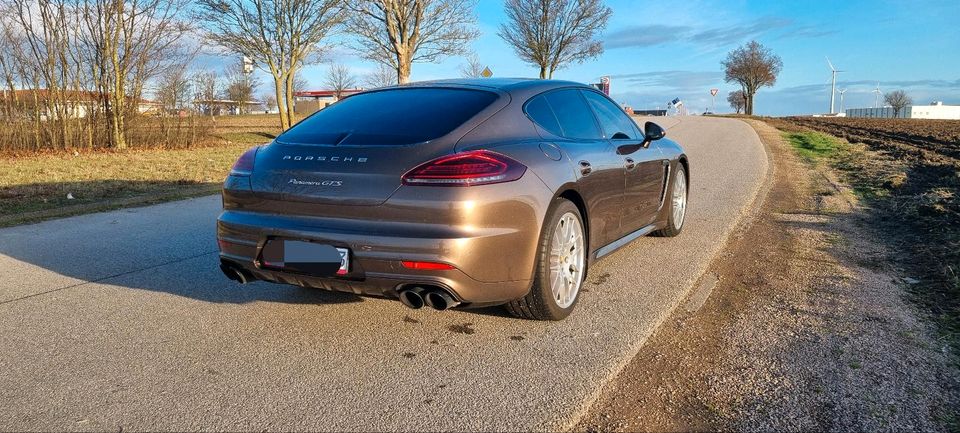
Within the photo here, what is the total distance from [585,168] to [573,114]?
1.87 ft

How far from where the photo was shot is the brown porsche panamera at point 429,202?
119 inches

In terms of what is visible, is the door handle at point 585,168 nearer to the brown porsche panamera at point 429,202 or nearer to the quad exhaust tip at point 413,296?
the brown porsche panamera at point 429,202

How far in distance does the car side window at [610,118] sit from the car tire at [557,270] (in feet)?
3.65

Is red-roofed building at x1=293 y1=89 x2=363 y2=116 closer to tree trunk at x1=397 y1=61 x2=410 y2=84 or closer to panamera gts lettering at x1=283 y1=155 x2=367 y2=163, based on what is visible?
tree trunk at x1=397 y1=61 x2=410 y2=84

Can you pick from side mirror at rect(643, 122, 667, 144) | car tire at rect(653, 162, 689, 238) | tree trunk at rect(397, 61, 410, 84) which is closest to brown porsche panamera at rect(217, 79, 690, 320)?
side mirror at rect(643, 122, 667, 144)

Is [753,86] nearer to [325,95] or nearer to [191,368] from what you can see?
[325,95]

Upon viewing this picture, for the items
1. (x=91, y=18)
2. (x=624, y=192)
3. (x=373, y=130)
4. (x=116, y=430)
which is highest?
(x=91, y=18)

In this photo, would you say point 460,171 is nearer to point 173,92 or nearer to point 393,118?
point 393,118

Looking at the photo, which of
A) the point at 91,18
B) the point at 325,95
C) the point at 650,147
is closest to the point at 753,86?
the point at 325,95

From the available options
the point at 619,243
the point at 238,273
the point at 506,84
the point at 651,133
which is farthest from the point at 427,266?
the point at 651,133

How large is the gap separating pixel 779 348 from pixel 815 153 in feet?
50.4

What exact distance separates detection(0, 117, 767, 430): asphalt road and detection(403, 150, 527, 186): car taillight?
837mm

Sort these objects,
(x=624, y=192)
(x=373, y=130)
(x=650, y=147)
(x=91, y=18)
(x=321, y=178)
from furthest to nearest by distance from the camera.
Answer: (x=91, y=18)
(x=650, y=147)
(x=624, y=192)
(x=373, y=130)
(x=321, y=178)

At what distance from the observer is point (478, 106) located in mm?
3537
